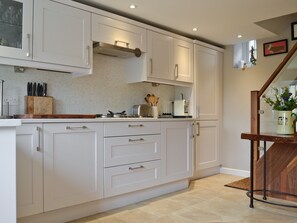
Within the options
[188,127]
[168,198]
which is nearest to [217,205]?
[168,198]

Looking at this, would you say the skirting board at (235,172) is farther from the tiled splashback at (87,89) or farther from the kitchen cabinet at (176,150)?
the tiled splashback at (87,89)

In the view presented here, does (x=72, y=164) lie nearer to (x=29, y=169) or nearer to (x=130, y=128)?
(x=29, y=169)

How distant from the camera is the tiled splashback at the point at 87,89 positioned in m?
2.53

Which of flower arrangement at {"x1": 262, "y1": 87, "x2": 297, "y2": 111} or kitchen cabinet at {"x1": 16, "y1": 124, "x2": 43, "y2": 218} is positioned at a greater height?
flower arrangement at {"x1": 262, "y1": 87, "x2": 297, "y2": 111}

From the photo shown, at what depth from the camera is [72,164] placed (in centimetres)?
241

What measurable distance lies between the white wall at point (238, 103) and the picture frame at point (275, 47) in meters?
0.06

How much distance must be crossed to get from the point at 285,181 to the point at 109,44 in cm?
254

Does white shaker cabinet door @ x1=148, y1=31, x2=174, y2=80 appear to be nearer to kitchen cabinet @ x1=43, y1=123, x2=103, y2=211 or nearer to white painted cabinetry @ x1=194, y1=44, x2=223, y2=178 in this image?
white painted cabinetry @ x1=194, y1=44, x2=223, y2=178

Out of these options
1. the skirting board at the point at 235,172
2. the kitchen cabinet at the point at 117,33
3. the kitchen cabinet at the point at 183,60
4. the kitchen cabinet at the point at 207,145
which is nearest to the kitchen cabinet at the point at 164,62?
the kitchen cabinet at the point at 183,60

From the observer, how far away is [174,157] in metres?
3.41

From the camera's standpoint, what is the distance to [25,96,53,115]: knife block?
2531 millimetres

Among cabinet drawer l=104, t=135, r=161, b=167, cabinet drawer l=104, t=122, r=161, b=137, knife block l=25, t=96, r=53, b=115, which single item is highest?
knife block l=25, t=96, r=53, b=115

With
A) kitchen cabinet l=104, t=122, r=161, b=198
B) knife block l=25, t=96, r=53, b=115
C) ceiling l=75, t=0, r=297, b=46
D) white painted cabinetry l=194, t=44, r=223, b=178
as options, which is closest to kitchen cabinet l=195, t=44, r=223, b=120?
white painted cabinetry l=194, t=44, r=223, b=178

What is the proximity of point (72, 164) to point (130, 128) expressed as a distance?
758 mm
